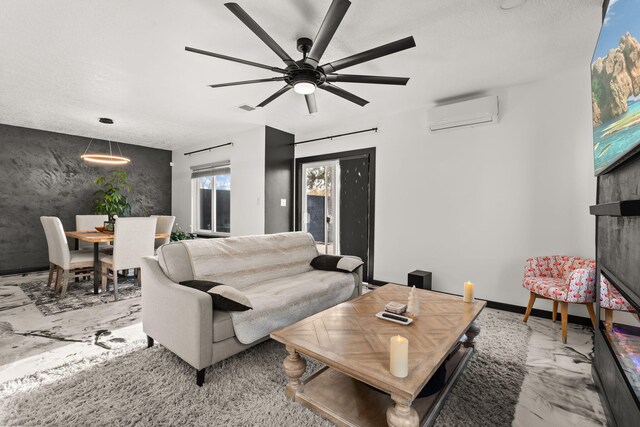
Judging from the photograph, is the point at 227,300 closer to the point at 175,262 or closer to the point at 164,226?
the point at 175,262

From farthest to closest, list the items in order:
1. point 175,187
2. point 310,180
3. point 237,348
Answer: point 175,187
point 310,180
point 237,348

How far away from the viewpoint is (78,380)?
71.1 inches

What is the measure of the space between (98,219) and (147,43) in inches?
144

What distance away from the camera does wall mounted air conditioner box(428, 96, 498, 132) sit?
10.6 ft

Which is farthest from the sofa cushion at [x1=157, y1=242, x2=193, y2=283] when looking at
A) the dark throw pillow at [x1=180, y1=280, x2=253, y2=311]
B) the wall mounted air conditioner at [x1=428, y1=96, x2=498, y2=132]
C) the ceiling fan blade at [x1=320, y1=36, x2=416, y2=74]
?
the wall mounted air conditioner at [x1=428, y1=96, x2=498, y2=132]

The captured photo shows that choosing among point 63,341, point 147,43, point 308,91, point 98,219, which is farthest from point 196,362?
point 98,219

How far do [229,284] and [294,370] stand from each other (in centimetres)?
110

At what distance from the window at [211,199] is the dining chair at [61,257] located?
248cm

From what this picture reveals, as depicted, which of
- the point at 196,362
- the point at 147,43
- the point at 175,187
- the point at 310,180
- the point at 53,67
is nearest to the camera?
the point at 196,362

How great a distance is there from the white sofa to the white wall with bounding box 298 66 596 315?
132 centimetres

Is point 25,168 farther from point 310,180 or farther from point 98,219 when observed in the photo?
point 310,180

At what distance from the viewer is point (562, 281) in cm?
266

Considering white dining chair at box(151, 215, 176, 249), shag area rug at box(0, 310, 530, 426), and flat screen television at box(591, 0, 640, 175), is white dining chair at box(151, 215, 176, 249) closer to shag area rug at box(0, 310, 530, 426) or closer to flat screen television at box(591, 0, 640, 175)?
shag area rug at box(0, 310, 530, 426)

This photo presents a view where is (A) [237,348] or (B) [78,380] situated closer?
(B) [78,380]
